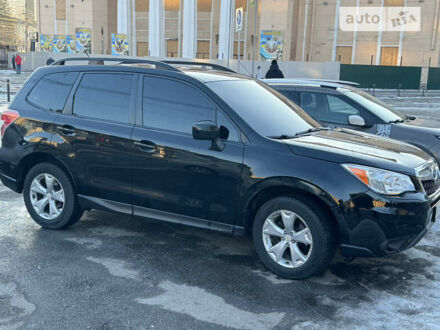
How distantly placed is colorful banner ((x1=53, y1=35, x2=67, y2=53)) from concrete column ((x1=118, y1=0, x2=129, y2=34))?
→ 247 inches

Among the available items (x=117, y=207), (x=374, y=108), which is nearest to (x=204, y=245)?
(x=117, y=207)

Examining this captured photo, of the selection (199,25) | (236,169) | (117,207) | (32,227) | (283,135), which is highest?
(199,25)

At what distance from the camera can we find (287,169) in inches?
165

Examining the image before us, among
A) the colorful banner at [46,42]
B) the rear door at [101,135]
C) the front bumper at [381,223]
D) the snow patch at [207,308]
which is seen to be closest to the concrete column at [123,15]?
the colorful banner at [46,42]

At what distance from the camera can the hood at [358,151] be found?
4125 mm

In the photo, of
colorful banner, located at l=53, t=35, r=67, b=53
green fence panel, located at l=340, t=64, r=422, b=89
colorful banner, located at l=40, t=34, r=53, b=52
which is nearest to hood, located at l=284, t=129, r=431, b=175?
green fence panel, located at l=340, t=64, r=422, b=89

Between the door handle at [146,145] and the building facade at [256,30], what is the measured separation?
36509 mm

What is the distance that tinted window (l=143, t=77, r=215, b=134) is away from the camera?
4691 millimetres

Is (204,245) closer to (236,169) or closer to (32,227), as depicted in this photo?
(236,169)

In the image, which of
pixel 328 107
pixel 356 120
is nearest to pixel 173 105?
pixel 356 120

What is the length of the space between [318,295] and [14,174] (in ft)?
12.1

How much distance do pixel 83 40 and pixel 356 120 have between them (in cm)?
4830

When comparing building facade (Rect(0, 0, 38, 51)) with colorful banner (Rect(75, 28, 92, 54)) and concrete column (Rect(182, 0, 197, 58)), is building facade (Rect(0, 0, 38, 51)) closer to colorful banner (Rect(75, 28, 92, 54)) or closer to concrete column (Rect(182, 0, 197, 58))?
colorful banner (Rect(75, 28, 92, 54))

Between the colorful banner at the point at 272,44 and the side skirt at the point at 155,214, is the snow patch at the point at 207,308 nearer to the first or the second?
the side skirt at the point at 155,214
